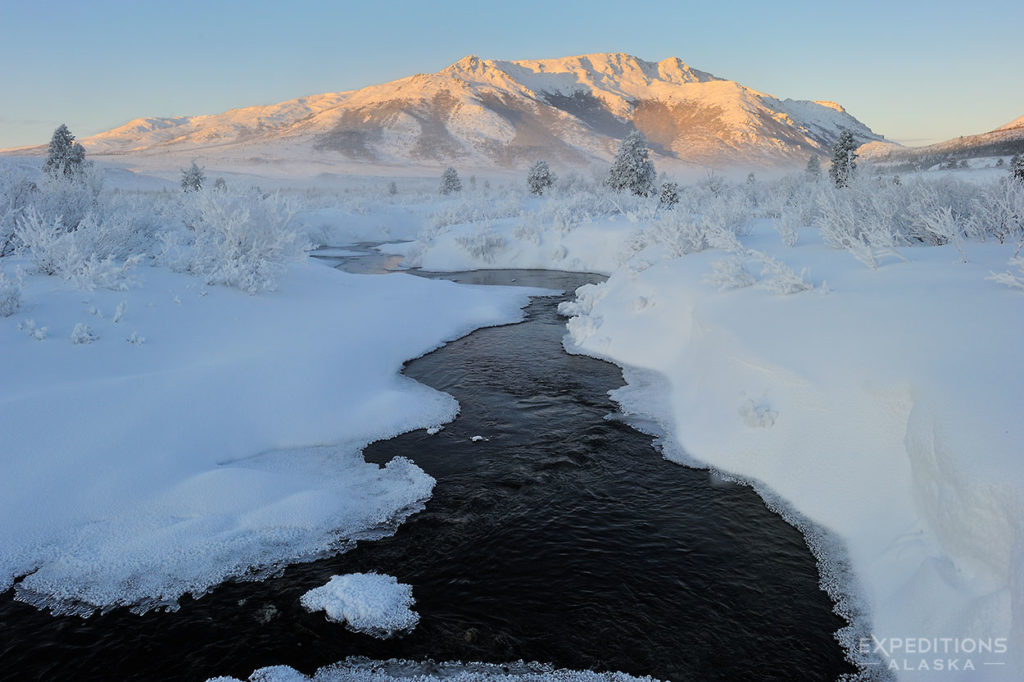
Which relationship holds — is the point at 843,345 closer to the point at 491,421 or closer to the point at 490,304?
the point at 491,421

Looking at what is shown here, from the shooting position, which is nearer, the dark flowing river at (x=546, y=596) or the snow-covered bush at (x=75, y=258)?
the dark flowing river at (x=546, y=596)

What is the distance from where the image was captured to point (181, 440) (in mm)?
7316

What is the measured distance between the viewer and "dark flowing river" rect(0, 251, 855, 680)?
14.7ft

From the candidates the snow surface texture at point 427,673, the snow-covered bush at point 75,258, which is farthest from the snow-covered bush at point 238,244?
the snow surface texture at point 427,673

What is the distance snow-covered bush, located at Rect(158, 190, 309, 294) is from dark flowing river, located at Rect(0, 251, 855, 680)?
756 cm

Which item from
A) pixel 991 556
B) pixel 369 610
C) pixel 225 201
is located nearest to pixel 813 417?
pixel 991 556

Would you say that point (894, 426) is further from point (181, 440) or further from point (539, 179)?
point (539, 179)

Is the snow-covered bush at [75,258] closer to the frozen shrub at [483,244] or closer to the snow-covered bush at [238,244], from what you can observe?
the snow-covered bush at [238,244]

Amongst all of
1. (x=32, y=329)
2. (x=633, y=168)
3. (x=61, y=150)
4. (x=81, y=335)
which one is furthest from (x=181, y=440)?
(x=61, y=150)

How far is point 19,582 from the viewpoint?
17.2 feet

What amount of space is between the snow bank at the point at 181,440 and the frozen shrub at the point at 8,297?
0.13 m

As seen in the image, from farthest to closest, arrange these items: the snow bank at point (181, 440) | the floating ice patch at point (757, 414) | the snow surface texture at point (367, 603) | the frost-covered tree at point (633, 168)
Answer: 1. the frost-covered tree at point (633, 168)
2. the floating ice patch at point (757, 414)
3. the snow bank at point (181, 440)
4. the snow surface texture at point (367, 603)

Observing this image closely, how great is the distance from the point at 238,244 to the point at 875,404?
1444 centimetres

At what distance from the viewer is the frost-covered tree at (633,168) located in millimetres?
47031
